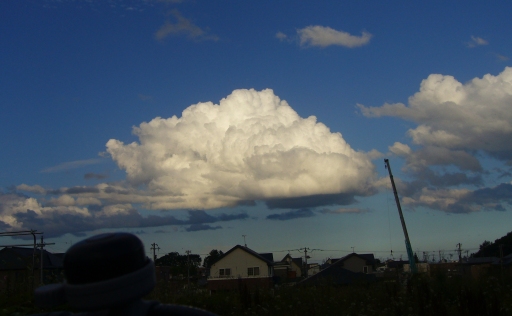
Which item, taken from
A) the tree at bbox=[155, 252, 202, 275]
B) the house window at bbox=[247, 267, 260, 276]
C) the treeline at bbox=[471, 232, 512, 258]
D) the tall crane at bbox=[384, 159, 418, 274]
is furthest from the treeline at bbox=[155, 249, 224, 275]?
the treeline at bbox=[471, 232, 512, 258]

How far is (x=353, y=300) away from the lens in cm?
1393

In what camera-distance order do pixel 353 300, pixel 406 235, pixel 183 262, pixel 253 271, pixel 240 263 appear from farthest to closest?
pixel 240 263 < pixel 253 271 < pixel 183 262 < pixel 406 235 < pixel 353 300

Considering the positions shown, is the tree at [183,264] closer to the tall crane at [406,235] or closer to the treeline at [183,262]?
the treeline at [183,262]

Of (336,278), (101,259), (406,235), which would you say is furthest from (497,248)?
(101,259)

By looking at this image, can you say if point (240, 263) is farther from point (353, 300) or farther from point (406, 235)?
point (353, 300)

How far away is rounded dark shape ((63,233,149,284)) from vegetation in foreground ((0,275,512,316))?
28.3 feet

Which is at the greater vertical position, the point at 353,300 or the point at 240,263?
the point at 353,300

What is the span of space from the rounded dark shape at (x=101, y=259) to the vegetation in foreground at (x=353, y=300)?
28.3 feet

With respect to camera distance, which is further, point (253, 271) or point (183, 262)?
point (253, 271)

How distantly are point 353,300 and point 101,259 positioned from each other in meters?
13.3

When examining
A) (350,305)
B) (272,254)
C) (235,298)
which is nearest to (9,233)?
(235,298)

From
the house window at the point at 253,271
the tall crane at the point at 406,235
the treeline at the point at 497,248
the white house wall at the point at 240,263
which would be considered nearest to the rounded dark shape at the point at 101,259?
the tall crane at the point at 406,235

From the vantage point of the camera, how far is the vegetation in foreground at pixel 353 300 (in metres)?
10.7

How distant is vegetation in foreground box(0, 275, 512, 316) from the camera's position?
10.7 meters
